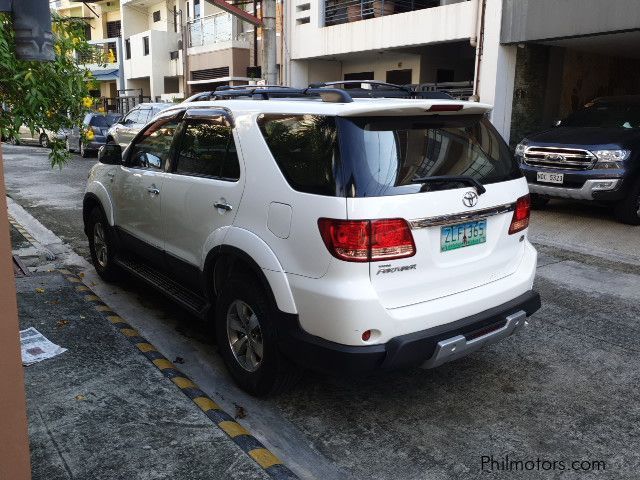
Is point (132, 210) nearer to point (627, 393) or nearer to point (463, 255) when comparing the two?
point (463, 255)

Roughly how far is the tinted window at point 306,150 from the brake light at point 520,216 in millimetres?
1348

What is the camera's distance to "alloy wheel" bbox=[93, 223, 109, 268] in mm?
5926

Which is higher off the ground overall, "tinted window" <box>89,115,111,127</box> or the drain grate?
"tinted window" <box>89,115,111,127</box>

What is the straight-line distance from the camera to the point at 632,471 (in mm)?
3039

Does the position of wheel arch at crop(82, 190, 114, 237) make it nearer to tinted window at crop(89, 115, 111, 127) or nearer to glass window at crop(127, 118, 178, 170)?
glass window at crop(127, 118, 178, 170)

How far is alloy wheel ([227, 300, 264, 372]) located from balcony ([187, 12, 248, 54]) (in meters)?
22.2

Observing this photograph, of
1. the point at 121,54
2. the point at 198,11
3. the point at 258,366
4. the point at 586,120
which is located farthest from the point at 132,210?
the point at 121,54

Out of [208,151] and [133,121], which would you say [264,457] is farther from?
[133,121]

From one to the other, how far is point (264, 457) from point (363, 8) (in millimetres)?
15428

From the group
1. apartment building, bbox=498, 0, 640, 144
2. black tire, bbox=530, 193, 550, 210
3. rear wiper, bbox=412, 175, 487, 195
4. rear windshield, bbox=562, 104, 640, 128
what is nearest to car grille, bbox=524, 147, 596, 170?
black tire, bbox=530, 193, 550, 210

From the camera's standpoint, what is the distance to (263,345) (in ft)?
11.5

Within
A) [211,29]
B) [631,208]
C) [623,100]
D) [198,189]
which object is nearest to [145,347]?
[198,189]

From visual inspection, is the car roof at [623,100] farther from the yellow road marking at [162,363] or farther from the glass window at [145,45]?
the glass window at [145,45]

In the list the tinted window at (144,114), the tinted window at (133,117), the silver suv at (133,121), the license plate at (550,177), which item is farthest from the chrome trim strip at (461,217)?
the tinted window at (133,117)
